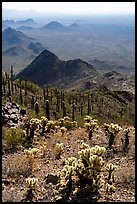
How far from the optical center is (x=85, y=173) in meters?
9.62

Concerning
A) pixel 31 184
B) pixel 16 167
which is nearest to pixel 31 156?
pixel 16 167

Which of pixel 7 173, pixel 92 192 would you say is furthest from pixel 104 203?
pixel 7 173

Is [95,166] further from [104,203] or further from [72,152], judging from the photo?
[72,152]

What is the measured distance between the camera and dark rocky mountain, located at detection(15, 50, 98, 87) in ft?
402

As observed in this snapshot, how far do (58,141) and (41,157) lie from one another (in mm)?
2253

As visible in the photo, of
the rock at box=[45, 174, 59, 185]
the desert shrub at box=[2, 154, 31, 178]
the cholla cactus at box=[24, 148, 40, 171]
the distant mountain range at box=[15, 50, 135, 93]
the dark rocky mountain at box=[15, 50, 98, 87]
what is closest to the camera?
the rock at box=[45, 174, 59, 185]

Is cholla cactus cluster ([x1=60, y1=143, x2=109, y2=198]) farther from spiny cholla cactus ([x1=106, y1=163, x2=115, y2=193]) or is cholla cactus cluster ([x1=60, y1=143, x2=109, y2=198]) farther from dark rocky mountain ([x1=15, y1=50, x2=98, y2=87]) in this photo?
dark rocky mountain ([x1=15, y1=50, x2=98, y2=87])

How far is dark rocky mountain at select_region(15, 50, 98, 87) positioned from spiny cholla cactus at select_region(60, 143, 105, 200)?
107043 millimetres

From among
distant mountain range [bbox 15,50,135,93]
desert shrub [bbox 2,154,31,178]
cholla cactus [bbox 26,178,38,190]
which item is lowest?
distant mountain range [bbox 15,50,135,93]

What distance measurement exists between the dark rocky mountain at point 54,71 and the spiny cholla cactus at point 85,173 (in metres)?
107

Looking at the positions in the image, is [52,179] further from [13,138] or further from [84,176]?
[13,138]

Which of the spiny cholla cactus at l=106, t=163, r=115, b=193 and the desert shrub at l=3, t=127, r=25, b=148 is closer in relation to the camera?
the spiny cholla cactus at l=106, t=163, r=115, b=193

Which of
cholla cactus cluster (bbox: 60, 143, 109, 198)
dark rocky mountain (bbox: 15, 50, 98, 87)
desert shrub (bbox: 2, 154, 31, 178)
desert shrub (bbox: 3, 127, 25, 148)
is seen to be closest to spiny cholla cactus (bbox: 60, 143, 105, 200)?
cholla cactus cluster (bbox: 60, 143, 109, 198)

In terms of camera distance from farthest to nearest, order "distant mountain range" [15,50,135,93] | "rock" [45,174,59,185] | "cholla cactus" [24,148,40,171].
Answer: "distant mountain range" [15,50,135,93] < "cholla cactus" [24,148,40,171] < "rock" [45,174,59,185]
